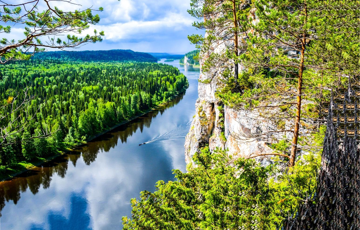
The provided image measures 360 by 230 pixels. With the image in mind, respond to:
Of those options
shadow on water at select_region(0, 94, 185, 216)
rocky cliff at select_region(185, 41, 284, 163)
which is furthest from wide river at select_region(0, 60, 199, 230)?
rocky cliff at select_region(185, 41, 284, 163)

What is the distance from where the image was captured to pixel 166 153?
1441 inches

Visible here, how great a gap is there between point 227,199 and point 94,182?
26.7m

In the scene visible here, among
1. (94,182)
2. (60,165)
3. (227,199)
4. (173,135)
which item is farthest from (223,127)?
(60,165)

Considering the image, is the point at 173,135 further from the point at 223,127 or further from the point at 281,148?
the point at 281,148

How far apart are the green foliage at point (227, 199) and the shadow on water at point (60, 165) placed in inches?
719

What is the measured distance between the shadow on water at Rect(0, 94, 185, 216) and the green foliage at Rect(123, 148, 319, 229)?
18257 millimetres

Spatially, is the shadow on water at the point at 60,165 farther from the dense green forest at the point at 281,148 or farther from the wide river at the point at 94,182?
the dense green forest at the point at 281,148

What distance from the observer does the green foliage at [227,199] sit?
702cm

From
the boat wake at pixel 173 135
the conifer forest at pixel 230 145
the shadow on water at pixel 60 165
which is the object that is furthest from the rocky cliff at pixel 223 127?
the shadow on water at pixel 60 165

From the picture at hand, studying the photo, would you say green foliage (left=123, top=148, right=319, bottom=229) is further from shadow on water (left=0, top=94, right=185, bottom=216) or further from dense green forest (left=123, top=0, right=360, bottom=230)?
shadow on water (left=0, top=94, right=185, bottom=216)

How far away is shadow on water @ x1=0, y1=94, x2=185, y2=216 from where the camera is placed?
96.6 ft

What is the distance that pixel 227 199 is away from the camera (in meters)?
7.51

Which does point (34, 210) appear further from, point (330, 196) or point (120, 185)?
point (330, 196)

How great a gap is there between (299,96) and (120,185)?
24861 mm
